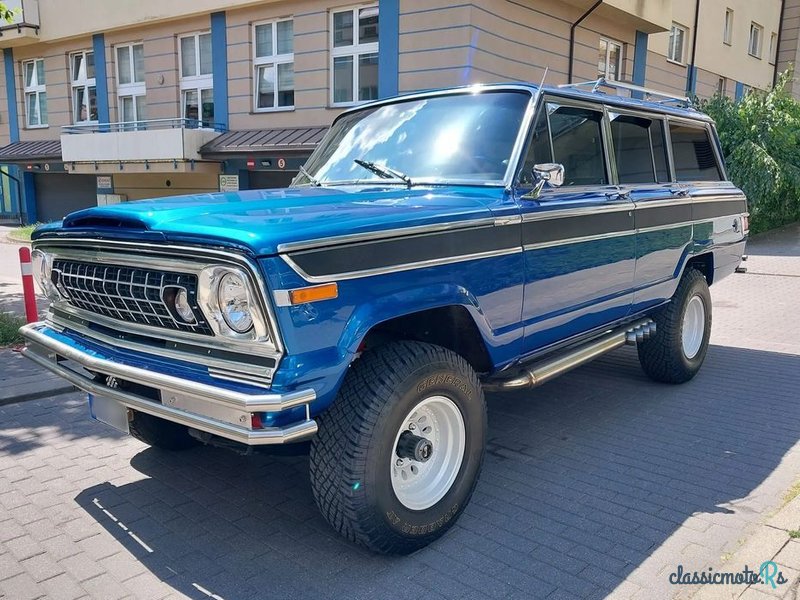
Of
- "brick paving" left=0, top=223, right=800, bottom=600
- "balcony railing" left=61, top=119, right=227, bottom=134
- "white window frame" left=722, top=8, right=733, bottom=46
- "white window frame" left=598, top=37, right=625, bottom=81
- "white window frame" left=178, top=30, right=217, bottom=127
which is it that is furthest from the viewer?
"white window frame" left=722, top=8, right=733, bottom=46

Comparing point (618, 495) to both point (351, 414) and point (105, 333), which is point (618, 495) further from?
point (105, 333)

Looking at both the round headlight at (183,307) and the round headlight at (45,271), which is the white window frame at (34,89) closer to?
the round headlight at (45,271)

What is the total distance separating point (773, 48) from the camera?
2622 cm

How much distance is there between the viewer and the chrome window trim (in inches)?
98.3

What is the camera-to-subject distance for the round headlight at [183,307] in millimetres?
2779

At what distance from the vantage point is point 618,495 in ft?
12.2

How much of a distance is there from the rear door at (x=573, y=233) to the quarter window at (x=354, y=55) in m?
9.58

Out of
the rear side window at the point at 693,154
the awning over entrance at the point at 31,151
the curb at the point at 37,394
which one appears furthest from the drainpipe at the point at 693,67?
the curb at the point at 37,394

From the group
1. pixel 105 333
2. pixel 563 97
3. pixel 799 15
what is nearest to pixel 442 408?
pixel 105 333

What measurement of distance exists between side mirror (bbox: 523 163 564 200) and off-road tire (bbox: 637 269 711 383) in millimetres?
2306

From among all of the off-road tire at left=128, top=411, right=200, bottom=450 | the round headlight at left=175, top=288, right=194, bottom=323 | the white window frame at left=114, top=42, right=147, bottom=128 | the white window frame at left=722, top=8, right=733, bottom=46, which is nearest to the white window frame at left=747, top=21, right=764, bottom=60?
the white window frame at left=722, top=8, right=733, bottom=46

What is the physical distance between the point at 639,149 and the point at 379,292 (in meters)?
3.00

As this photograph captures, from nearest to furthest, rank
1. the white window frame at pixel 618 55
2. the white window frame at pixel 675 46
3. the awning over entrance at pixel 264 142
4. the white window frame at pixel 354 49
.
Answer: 1. the white window frame at pixel 354 49
2. the awning over entrance at pixel 264 142
3. the white window frame at pixel 618 55
4. the white window frame at pixel 675 46

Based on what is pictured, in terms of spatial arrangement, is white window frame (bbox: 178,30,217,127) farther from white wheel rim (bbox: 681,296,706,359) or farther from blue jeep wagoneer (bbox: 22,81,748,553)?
white wheel rim (bbox: 681,296,706,359)
